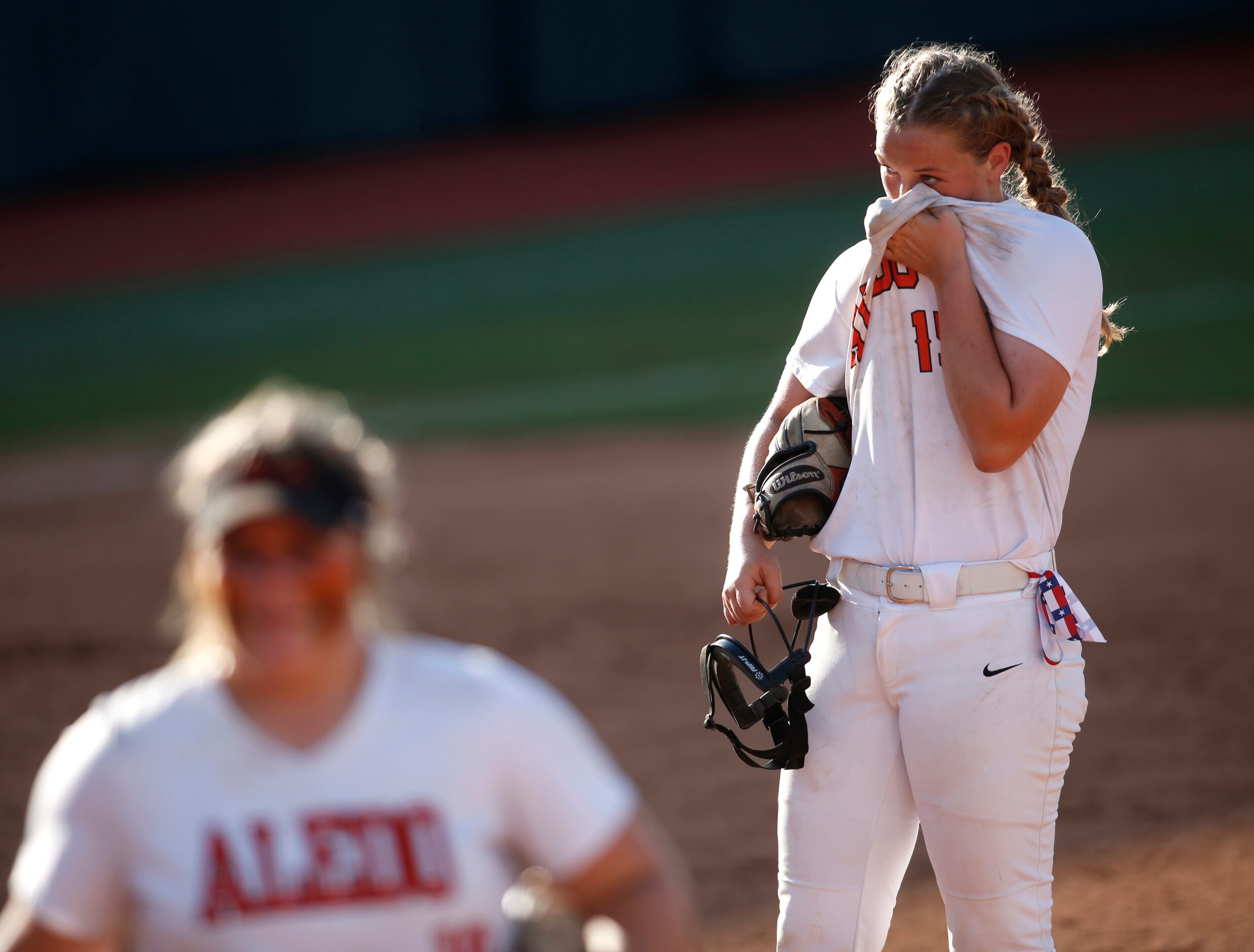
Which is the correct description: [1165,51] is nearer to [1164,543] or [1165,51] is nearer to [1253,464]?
[1253,464]

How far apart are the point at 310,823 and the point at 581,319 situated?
13537 mm

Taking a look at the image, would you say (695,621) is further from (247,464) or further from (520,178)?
(520,178)

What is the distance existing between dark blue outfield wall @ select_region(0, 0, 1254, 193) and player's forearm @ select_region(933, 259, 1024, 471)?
59.2 feet

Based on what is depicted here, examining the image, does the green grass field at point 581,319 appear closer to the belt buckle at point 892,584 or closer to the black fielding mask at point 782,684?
the black fielding mask at point 782,684

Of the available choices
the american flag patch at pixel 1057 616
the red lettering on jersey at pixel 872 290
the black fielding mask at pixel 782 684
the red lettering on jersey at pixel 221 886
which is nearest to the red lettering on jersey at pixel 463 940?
the red lettering on jersey at pixel 221 886

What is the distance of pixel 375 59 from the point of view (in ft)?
65.9

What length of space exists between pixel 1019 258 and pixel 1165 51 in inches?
745

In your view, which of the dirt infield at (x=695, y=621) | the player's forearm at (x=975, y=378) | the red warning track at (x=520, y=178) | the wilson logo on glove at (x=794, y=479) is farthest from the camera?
the red warning track at (x=520, y=178)

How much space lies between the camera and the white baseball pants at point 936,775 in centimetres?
242

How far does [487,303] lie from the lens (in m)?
16.0

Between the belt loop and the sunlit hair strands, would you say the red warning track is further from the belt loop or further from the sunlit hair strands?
the sunlit hair strands

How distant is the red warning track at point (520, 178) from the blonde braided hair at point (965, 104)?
52.8ft

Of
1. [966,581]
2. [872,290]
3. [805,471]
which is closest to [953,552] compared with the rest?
[966,581]

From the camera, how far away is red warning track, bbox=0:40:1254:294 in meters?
18.2
